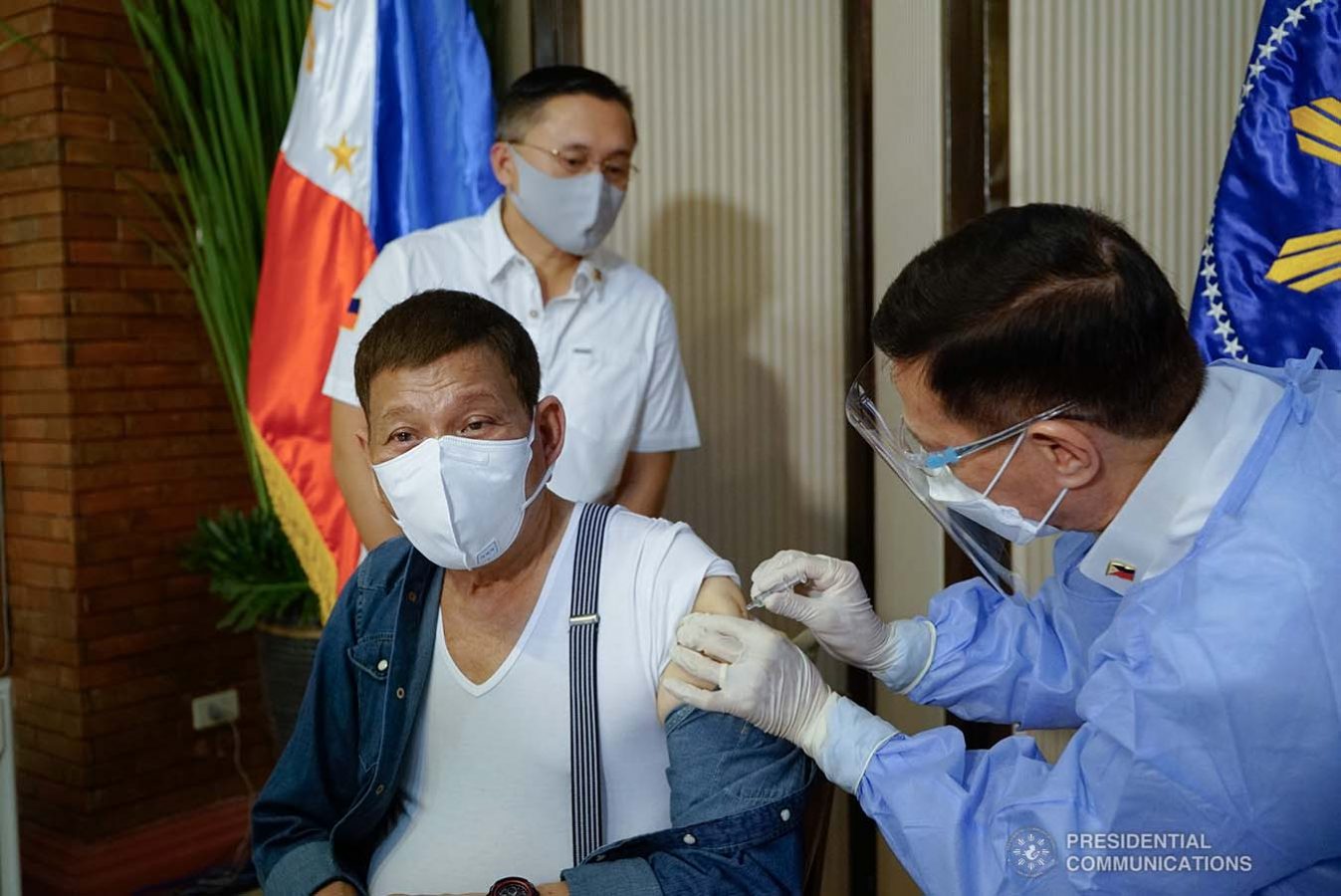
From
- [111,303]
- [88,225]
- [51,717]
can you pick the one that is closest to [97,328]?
[111,303]

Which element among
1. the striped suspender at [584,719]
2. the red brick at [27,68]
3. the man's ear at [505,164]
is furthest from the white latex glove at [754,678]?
the red brick at [27,68]

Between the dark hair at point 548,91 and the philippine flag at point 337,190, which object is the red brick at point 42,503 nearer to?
the philippine flag at point 337,190

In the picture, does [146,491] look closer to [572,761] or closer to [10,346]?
[10,346]

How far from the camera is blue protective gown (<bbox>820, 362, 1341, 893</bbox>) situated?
3.54 ft

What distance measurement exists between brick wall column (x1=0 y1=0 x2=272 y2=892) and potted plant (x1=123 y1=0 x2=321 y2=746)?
7.7 inches

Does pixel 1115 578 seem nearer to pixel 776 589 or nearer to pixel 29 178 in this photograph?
pixel 776 589

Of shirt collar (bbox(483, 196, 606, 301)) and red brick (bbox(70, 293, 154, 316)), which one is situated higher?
shirt collar (bbox(483, 196, 606, 301))

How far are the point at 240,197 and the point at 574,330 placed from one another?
122 cm

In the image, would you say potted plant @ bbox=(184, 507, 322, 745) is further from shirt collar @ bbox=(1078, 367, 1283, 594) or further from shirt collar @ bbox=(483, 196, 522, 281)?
shirt collar @ bbox=(1078, 367, 1283, 594)

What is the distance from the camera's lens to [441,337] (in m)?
1.50

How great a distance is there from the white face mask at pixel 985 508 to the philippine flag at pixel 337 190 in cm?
175

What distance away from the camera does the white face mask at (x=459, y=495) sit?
1455 millimetres

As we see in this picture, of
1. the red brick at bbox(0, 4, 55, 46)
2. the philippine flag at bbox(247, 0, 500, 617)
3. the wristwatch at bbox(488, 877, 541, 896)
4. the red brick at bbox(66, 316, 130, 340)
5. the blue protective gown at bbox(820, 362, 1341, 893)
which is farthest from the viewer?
the red brick at bbox(66, 316, 130, 340)

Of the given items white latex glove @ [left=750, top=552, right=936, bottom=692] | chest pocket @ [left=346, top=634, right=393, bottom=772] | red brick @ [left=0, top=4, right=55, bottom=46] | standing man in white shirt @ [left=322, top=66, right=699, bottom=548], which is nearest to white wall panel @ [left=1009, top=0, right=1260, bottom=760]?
standing man in white shirt @ [left=322, top=66, right=699, bottom=548]
